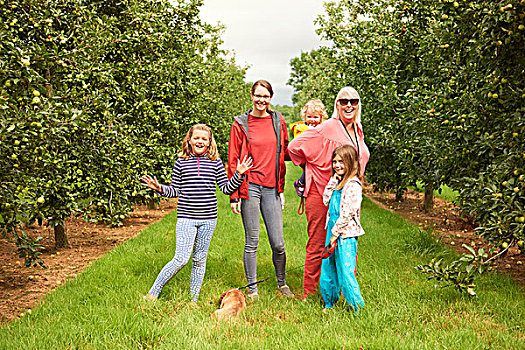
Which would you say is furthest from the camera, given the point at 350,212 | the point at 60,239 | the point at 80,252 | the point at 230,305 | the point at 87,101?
the point at 60,239

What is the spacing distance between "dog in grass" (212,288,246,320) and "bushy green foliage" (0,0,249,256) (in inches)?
82.5

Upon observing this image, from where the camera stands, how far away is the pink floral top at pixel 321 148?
14.2 ft

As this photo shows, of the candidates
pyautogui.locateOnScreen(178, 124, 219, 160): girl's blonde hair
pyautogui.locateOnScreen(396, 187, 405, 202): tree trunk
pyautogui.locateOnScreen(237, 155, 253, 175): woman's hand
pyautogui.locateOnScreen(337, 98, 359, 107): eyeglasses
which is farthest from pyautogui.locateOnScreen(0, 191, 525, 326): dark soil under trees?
pyautogui.locateOnScreen(237, 155, 253, 175): woman's hand

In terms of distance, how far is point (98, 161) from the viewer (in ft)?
21.7

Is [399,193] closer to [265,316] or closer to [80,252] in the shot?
[80,252]

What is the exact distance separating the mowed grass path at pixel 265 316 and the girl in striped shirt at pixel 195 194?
0.36 m

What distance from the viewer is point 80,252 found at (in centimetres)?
709

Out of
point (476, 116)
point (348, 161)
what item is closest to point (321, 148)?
point (348, 161)

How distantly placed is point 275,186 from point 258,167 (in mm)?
294

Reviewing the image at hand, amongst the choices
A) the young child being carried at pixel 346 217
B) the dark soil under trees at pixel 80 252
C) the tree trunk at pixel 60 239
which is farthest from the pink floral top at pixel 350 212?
the tree trunk at pixel 60 239

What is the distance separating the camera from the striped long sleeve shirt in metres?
4.37

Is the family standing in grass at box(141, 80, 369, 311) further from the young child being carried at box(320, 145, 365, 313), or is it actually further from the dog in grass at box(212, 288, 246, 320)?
the dog in grass at box(212, 288, 246, 320)

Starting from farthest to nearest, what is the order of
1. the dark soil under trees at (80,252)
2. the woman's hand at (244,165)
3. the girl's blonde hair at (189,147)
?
the dark soil under trees at (80,252)
the girl's blonde hair at (189,147)
the woman's hand at (244,165)

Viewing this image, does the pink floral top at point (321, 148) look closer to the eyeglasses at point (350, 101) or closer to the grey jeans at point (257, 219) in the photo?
the eyeglasses at point (350, 101)
